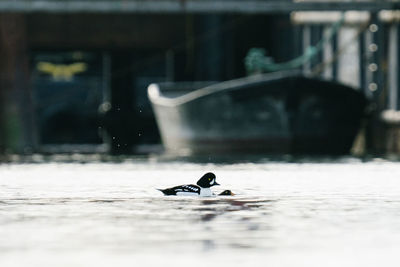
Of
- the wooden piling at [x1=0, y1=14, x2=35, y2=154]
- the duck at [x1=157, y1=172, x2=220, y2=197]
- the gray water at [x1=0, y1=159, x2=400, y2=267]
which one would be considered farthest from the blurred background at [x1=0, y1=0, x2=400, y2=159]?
the duck at [x1=157, y1=172, x2=220, y2=197]

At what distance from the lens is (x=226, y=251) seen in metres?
8.84

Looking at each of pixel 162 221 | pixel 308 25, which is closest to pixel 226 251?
pixel 162 221

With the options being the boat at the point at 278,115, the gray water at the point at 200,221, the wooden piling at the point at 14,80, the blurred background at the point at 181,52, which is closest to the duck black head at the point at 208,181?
the gray water at the point at 200,221

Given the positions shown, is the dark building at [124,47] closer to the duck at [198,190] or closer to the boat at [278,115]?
the boat at [278,115]

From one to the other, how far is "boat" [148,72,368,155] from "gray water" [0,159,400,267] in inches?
321

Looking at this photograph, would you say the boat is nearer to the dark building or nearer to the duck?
the dark building

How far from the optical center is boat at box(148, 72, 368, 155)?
90.4 feet

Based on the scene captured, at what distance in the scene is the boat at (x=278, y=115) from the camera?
90.4 ft

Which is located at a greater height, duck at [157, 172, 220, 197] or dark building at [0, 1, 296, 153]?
dark building at [0, 1, 296, 153]

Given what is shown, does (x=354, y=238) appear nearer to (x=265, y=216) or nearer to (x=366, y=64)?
(x=265, y=216)

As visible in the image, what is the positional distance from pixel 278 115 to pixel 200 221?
16.6 metres

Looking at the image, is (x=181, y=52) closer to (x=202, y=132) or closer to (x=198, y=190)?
(x=202, y=132)

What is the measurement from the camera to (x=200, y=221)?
11234 millimetres

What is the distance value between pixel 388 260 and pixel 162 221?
328 centimetres
